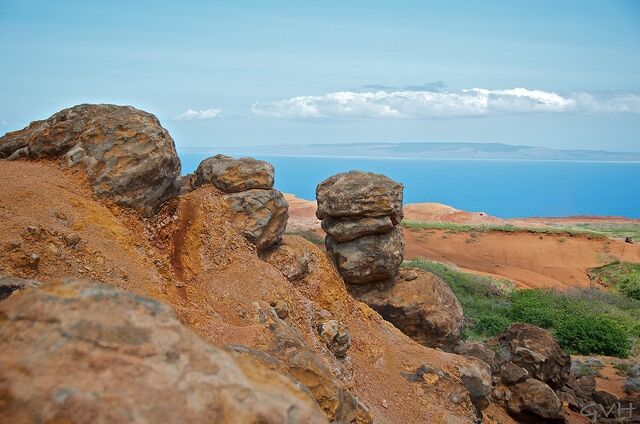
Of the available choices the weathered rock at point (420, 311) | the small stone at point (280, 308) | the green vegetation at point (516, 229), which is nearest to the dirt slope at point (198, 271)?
the small stone at point (280, 308)

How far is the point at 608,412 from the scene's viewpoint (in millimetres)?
12234

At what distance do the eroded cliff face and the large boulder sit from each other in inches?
6.7

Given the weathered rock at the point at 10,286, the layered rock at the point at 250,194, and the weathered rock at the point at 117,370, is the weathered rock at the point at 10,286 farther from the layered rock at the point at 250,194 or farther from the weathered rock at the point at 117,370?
the layered rock at the point at 250,194

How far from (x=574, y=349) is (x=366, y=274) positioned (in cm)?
870

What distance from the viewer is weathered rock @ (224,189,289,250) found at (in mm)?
9906

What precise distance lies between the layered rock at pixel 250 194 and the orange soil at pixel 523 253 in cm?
2132

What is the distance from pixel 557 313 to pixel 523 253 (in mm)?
14786

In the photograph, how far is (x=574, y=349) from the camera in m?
17.2

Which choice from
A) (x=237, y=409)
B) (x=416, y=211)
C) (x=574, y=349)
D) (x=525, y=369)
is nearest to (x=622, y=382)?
(x=574, y=349)

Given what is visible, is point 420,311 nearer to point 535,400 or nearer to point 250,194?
point 535,400

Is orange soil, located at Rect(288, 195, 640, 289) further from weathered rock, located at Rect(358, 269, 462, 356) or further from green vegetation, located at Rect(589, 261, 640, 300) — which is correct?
weathered rock, located at Rect(358, 269, 462, 356)

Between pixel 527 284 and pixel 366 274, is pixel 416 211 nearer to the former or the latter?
pixel 527 284

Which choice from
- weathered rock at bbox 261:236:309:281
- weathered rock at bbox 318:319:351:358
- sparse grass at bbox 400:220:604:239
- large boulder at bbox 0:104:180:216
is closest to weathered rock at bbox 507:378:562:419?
weathered rock at bbox 318:319:351:358

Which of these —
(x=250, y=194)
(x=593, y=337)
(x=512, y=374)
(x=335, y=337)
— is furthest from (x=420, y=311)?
(x=593, y=337)
